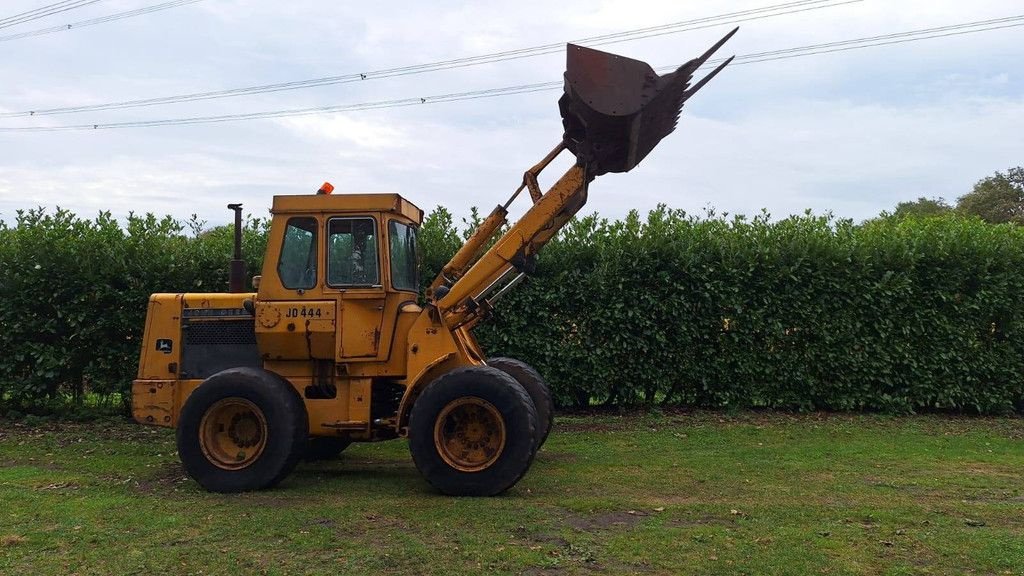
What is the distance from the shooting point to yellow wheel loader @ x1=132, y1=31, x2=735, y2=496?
6.96 m

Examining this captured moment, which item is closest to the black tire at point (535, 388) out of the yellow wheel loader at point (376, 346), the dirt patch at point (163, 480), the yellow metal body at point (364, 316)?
the yellow wheel loader at point (376, 346)

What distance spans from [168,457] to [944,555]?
7.48 meters

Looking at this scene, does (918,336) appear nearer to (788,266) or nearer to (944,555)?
(788,266)

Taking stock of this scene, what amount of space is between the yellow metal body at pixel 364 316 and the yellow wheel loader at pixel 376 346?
0.01 metres

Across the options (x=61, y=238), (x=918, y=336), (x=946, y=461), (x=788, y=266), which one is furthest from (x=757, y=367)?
(x=61, y=238)

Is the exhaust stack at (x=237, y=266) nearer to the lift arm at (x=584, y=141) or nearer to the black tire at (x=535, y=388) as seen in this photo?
the lift arm at (x=584, y=141)

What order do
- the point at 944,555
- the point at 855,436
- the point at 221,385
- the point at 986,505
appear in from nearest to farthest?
the point at 944,555
the point at 986,505
the point at 221,385
the point at 855,436

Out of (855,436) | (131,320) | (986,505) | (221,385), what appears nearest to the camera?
(986,505)

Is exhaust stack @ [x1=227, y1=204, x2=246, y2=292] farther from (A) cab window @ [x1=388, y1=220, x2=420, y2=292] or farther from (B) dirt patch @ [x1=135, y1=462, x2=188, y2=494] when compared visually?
(B) dirt patch @ [x1=135, y1=462, x2=188, y2=494]

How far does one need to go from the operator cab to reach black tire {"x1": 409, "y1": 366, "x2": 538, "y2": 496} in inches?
32.7

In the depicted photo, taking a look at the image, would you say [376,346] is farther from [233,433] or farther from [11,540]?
[11,540]

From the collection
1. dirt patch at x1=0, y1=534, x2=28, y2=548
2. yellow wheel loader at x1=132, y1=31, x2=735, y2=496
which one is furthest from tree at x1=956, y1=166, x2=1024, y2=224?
dirt patch at x1=0, y1=534, x2=28, y2=548

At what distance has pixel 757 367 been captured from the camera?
11688 mm

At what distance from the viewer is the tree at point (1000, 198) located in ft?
129
